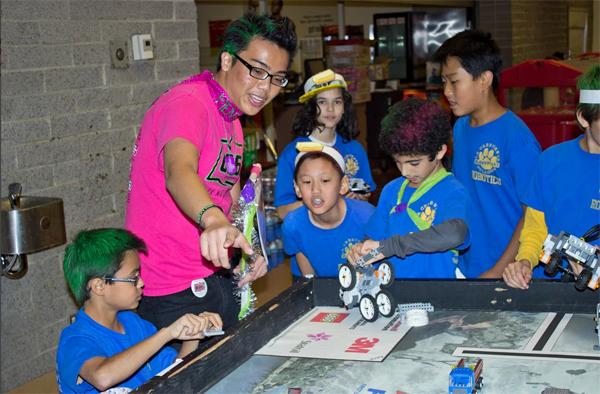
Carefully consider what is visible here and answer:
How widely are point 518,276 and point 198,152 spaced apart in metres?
0.93

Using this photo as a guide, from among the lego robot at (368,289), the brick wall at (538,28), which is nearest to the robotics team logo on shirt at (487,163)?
the lego robot at (368,289)

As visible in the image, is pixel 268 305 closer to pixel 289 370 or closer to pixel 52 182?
pixel 289 370

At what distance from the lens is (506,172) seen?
3.38 m

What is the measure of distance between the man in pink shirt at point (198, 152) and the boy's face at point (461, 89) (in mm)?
1188

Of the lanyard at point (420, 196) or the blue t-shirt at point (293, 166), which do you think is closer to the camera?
the lanyard at point (420, 196)

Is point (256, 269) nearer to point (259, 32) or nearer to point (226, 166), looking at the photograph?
point (226, 166)

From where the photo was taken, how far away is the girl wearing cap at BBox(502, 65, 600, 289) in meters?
2.69

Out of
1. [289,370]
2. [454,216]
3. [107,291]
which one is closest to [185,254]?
[107,291]

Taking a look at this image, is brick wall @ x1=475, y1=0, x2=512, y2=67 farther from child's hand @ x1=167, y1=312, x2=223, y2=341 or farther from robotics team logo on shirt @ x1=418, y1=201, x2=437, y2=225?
child's hand @ x1=167, y1=312, x2=223, y2=341

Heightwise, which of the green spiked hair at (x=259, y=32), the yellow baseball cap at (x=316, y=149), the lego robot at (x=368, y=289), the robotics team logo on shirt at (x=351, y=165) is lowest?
the lego robot at (x=368, y=289)

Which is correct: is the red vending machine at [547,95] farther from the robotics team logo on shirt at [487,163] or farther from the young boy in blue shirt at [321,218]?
the young boy in blue shirt at [321,218]

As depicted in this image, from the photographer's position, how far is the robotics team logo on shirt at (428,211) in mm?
Result: 2970

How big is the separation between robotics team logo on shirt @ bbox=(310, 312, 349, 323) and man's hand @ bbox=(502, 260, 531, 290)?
0.46 metres

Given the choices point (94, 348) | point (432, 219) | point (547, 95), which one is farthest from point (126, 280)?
point (547, 95)
